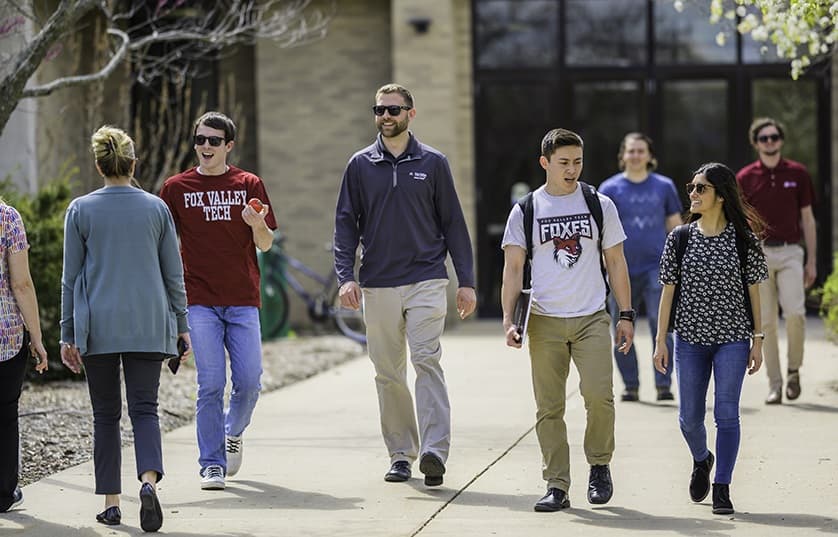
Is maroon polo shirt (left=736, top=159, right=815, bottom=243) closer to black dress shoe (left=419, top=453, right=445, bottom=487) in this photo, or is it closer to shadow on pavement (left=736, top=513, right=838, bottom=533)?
black dress shoe (left=419, top=453, right=445, bottom=487)

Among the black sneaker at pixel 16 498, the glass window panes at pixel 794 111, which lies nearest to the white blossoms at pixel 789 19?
the black sneaker at pixel 16 498

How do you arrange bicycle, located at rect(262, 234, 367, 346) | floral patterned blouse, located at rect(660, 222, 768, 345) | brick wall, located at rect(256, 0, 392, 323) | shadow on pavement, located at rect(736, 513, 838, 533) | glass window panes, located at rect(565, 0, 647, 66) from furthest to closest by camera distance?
brick wall, located at rect(256, 0, 392, 323)
glass window panes, located at rect(565, 0, 647, 66)
bicycle, located at rect(262, 234, 367, 346)
floral patterned blouse, located at rect(660, 222, 768, 345)
shadow on pavement, located at rect(736, 513, 838, 533)

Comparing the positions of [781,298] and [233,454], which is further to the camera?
[781,298]

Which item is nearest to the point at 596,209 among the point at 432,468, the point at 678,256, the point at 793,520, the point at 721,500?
the point at 678,256

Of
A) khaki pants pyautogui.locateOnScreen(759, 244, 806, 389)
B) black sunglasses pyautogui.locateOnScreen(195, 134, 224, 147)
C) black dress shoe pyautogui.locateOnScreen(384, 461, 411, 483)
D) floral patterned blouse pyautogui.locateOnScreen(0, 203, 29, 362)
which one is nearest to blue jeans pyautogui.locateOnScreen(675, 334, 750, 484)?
black dress shoe pyautogui.locateOnScreen(384, 461, 411, 483)

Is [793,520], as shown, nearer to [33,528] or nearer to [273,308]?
[33,528]

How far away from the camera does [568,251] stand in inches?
270

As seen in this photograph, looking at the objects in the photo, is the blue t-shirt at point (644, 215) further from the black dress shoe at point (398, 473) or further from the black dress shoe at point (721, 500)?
the black dress shoe at point (721, 500)

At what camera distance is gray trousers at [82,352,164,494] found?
655cm

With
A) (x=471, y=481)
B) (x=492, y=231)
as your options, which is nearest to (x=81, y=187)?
(x=492, y=231)

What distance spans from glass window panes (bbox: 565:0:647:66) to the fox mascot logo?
1148 centimetres

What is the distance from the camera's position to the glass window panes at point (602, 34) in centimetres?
1802

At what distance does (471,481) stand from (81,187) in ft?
36.5

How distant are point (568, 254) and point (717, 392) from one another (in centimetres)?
94
